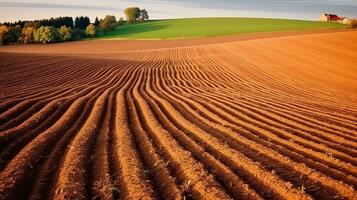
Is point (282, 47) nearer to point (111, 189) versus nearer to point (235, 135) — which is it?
point (235, 135)

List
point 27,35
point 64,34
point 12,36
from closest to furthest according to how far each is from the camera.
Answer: point 27,35 → point 12,36 → point 64,34

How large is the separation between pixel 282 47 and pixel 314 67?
12.6 meters

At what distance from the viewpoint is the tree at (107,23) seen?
93.5 m

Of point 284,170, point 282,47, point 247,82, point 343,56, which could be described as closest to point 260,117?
point 284,170

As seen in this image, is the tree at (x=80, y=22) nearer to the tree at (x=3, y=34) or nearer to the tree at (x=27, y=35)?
the tree at (x=27, y=35)

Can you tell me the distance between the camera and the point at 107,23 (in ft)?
309

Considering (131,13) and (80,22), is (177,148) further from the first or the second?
(131,13)

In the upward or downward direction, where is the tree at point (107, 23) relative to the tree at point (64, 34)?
upward

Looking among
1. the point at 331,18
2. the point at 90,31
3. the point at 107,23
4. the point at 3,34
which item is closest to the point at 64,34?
the point at 90,31

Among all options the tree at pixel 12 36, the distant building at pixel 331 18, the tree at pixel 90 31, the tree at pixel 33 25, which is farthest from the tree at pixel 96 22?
the distant building at pixel 331 18

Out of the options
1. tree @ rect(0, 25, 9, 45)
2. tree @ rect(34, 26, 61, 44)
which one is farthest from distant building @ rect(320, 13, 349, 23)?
tree @ rect(0, 25, 9, 45)

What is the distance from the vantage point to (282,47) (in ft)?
126

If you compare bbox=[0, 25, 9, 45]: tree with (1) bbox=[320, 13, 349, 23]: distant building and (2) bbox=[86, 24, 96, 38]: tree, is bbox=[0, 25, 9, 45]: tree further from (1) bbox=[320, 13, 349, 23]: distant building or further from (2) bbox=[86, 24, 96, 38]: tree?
(1) bbox=[320, 13, 349, 23]: distant building

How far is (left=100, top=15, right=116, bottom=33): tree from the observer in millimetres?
93500
